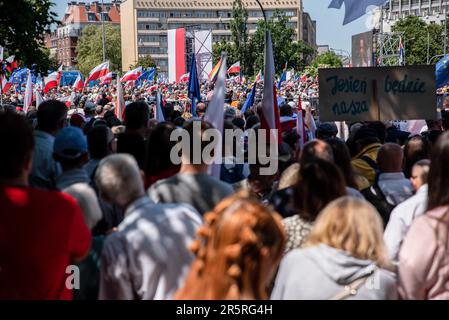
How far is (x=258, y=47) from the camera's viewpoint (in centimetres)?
8962

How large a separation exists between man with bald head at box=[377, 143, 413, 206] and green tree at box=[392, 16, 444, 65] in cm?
7796

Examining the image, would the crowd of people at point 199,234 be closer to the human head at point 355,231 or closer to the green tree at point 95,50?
the human head at point 355,231

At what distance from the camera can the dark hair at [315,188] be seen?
4.38 meters

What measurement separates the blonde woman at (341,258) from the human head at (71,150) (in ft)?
7.09

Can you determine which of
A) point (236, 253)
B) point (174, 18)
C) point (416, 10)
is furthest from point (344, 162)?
point (174, 18)

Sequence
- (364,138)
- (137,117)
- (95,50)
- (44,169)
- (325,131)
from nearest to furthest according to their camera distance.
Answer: (44,169)
(137,117)
(364,138)
(325,131)
(95,50)

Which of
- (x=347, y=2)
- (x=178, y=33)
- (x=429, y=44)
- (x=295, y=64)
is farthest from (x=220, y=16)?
(x=347, y=2)

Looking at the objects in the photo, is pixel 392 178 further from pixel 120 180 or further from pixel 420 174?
pixel 120 180

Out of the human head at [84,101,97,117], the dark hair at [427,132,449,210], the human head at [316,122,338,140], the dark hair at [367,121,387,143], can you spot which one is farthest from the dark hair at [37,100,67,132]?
the human head at [84,101,97,117]

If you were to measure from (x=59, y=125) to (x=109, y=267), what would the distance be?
2552mm

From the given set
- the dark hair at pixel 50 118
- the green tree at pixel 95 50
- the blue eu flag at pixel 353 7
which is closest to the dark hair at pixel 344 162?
the dark hair at pixel 50 118

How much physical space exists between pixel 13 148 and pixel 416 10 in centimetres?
15256

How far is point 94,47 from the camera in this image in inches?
5300

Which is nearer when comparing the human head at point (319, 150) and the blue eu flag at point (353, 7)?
the human head at point (319, 150)
